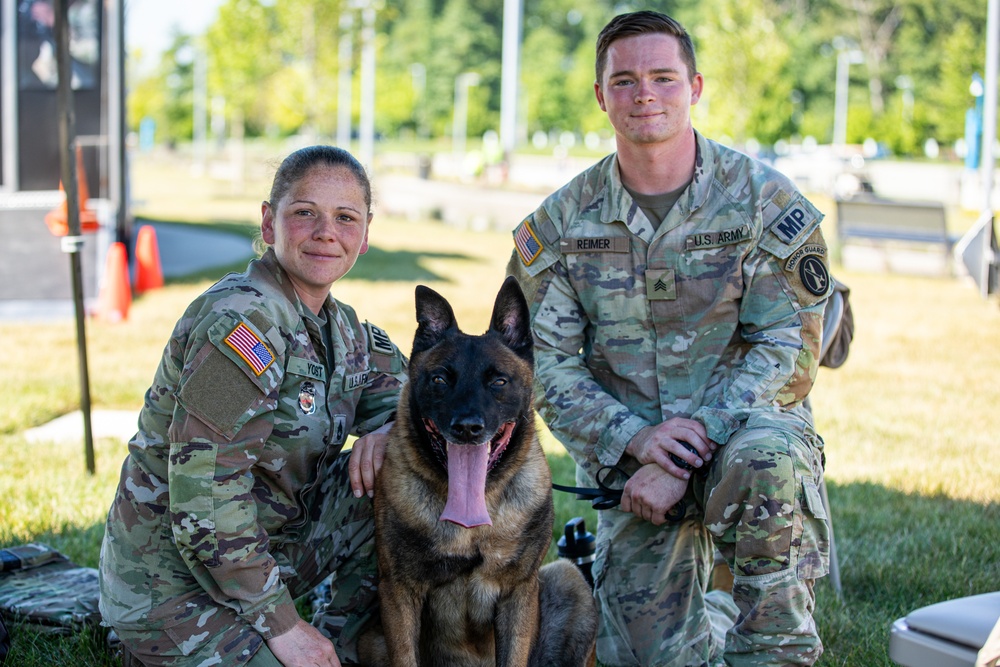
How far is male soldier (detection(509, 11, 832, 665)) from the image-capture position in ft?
11.1

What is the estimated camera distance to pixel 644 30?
11.5ft

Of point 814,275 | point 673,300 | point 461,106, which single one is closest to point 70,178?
point 673,300

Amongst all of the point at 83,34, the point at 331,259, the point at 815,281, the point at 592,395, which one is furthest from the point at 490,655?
the point at 83,34

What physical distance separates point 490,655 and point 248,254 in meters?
13.0

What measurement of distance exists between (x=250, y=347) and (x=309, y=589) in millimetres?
1035

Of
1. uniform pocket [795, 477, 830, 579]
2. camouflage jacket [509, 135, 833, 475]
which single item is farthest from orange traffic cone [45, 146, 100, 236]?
uniform pocket [795, 477, 830, 579]

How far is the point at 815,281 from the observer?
3.43 metres

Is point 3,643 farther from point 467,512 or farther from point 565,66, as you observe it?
point 565,66

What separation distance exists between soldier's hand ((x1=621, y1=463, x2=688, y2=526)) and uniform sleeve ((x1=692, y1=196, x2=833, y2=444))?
26 cm

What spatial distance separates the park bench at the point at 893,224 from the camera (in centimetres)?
1480

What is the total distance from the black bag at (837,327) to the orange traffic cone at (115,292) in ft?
25.3

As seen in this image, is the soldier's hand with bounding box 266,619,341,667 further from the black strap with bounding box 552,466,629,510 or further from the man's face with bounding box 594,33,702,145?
the man's face with bounding box 594,33,702,145

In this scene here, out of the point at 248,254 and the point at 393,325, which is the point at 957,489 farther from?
the point at 248,254

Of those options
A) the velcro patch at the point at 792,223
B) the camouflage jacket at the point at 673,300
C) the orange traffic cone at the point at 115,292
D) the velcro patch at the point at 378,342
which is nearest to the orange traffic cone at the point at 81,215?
the orange traffic cone at the point at 115,292
